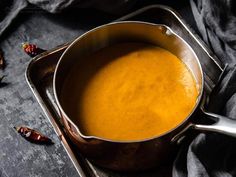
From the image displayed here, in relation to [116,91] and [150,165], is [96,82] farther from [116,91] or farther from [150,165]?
[150,165]

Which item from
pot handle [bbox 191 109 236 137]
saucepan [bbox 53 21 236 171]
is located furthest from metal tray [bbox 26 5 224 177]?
pot handle [bbox 191 109 236 137]

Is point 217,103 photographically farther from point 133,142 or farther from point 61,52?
point 61,52

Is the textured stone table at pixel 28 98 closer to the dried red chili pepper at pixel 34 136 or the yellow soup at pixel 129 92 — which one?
the dried red chili pepper at pixel 34 136

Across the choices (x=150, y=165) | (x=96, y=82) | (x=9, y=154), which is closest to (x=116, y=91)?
(x=96, y=82)

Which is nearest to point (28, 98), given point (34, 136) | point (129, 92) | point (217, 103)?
point (34, 136)

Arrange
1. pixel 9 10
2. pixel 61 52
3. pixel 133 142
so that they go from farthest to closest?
pixel 9 10
pixel 61 52
pixel 133 142

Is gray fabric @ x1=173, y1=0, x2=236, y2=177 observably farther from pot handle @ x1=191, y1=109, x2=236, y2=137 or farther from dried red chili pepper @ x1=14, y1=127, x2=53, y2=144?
dried red chili pepper @ x1=14, y1=127, x2=53, y2=144
